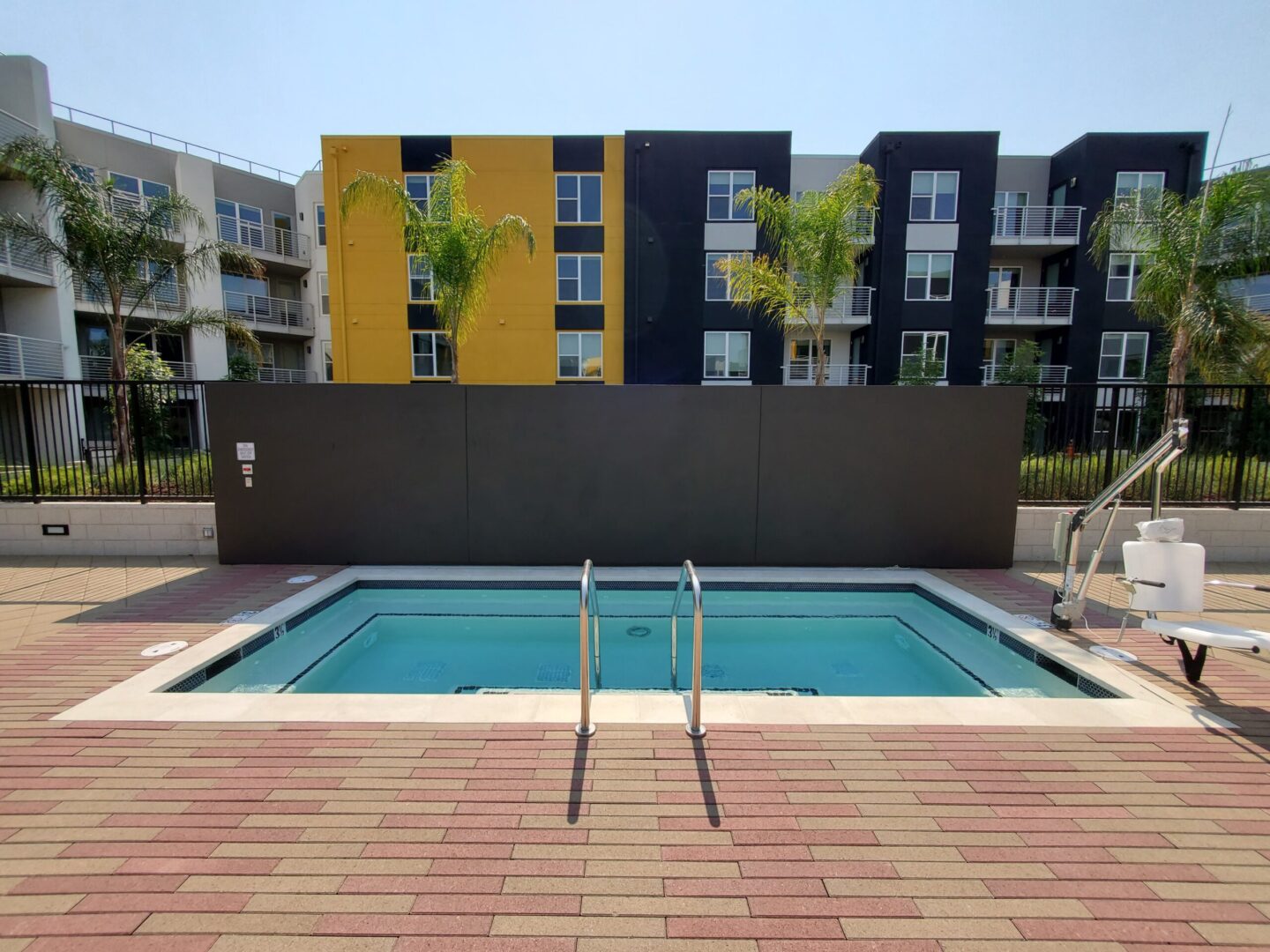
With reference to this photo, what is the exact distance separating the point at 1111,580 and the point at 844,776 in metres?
5.80

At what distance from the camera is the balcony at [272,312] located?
74.3 ft

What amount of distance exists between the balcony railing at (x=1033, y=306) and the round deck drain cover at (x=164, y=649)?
78.7 feet

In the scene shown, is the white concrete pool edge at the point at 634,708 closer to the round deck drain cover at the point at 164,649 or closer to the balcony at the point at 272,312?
the round deck drain cover at the point at 164,649

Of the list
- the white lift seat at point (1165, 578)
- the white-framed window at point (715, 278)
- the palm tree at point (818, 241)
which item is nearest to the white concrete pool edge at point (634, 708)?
the white lift seat at point (1165, 578)

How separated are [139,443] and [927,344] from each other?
69.8 ft

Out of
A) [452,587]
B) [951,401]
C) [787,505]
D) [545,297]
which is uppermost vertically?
[545,297]

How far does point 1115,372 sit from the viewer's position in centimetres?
1994

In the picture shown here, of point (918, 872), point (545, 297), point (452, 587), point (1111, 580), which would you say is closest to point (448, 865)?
point (918, 872)

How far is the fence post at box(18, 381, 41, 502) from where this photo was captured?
7259 mm

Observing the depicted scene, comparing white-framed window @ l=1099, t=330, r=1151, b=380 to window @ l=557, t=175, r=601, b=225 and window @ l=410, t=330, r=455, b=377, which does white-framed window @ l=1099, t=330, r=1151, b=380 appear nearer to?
window @ l=557, t=175, r=601, b=225

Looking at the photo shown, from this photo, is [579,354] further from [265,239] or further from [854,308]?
[265,239]

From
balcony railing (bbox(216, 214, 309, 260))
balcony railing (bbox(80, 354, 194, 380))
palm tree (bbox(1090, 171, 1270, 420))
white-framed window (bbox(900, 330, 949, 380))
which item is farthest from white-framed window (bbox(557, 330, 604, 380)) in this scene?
balcony railing (bbox(216, 214, 309, 260))

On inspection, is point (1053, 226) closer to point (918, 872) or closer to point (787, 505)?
point (787, 505)

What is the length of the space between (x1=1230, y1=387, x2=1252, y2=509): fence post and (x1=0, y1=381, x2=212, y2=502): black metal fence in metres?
13.8
